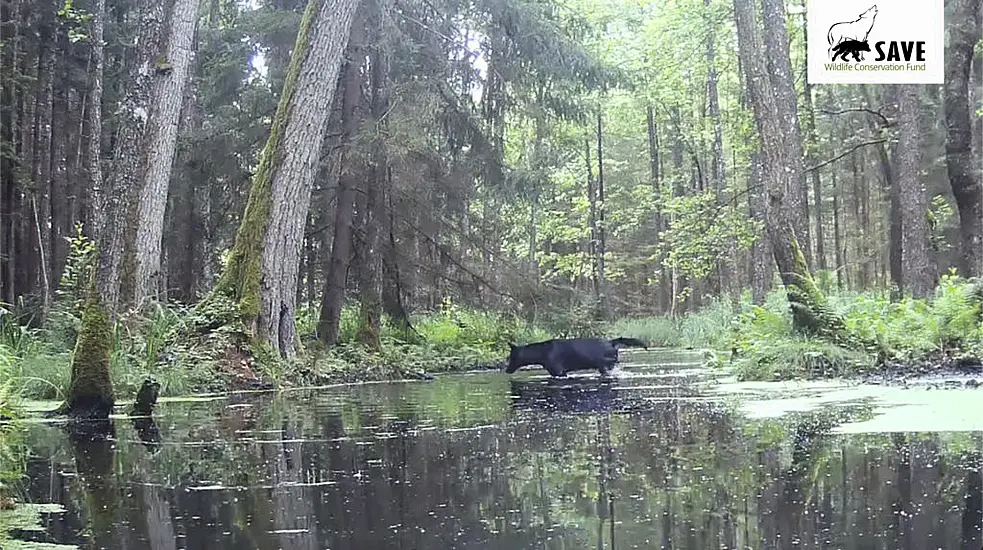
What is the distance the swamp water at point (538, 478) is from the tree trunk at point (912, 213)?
291cm

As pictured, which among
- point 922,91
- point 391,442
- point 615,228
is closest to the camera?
point 391,442

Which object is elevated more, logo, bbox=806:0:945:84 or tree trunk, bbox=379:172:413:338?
logo, bbox=806:0:945:84

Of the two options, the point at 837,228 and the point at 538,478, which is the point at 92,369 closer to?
the point at 538,478

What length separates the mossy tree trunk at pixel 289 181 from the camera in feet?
20.1

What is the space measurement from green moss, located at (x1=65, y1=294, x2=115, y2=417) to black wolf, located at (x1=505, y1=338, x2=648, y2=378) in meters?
3.47

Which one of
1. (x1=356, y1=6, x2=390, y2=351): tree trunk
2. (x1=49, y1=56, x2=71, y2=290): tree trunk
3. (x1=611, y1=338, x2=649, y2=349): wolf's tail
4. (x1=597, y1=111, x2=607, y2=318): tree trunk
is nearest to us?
(x1=611, y1=338, x2=649, y2=349): wolf's tail

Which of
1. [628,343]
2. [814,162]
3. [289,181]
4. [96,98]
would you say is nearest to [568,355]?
[628,343]

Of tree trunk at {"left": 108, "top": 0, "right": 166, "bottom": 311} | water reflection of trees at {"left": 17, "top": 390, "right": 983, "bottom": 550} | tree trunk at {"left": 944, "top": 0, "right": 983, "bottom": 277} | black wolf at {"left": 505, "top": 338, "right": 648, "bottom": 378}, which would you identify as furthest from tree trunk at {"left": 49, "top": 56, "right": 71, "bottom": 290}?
tree trunk at {"left": 944, "top": 0, "right": 983, "bottom": 277}

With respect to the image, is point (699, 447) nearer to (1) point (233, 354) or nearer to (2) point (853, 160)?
(1) point (233, 354)

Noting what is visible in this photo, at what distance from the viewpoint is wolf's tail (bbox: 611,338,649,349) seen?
7054mm

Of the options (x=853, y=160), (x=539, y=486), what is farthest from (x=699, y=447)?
(x=853, y=160)

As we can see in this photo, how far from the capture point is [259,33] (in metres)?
7.92

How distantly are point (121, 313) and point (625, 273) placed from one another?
4.12 meters

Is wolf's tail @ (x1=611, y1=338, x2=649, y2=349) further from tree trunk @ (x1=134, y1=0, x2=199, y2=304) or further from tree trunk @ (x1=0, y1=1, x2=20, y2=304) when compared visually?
tree trunk @ (x1=0, y1=1, x2=20, y2=304)
